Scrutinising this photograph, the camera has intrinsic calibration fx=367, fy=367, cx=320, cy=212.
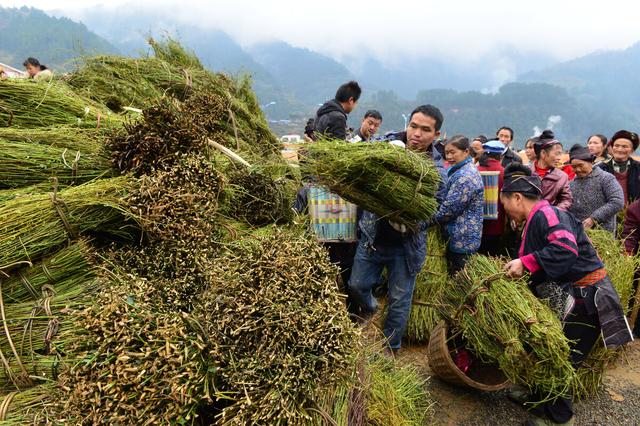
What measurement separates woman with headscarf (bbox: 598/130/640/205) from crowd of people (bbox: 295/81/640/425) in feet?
0.05

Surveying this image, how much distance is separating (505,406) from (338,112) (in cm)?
338

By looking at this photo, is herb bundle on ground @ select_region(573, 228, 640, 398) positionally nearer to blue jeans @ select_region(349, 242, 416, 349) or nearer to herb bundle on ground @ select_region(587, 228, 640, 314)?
herb bundle on ground @ select_region(587, 228, 640, 314)

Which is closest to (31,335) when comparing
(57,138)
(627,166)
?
(57,138)

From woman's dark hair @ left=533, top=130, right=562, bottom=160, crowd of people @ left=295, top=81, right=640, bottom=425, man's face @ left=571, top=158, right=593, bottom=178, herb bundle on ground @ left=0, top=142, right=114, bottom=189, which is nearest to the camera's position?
herb bundle on ground @ left=0, top=142, right=114, bottom=189

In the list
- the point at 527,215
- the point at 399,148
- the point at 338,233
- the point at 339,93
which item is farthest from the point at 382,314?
the point at 339,93

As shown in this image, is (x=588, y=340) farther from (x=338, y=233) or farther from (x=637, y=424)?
(x=338, y=233)

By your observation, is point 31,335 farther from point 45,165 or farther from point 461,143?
point 461,143

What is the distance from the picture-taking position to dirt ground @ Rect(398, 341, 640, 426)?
Result: 10.4 ft

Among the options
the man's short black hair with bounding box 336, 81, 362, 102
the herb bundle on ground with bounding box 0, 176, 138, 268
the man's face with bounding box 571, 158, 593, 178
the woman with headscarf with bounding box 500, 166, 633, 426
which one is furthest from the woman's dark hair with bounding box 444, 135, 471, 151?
the herb bundle on ground with bounding box 0, 176, 138, 268

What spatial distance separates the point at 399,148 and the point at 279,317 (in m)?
1.57

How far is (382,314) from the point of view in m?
4.09

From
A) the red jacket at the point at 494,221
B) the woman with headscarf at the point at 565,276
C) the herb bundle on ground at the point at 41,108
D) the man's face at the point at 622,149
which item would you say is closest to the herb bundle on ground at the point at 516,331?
the woman with headscarf at the point at 565,276

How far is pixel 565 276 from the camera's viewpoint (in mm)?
2844

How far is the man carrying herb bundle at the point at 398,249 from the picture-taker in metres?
3.26
